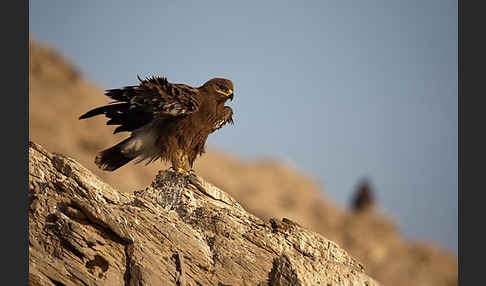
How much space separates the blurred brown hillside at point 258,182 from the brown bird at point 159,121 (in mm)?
11296

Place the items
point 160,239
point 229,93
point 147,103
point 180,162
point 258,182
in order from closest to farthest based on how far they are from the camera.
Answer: point 160,239
point 147,103
point 180,162
point 229,93
point 258,182

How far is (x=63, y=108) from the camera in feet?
93.8

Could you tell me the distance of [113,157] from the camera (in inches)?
377

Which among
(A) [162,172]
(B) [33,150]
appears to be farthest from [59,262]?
(A) [162,172]

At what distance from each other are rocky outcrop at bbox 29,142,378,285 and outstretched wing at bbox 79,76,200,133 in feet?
4.52

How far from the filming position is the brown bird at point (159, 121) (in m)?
9.28

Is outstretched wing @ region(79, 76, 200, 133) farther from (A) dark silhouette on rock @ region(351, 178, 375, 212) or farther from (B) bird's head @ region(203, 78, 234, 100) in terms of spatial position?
(A) dark silhouette on rock @ region(351, 178, 375, 212)

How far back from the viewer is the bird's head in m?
10.1

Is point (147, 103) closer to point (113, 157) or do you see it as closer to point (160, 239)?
Answer: point (113, 157)

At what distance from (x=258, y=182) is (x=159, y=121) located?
27.0m

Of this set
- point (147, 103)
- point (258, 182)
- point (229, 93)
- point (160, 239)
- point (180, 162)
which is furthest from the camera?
point (258, 182)

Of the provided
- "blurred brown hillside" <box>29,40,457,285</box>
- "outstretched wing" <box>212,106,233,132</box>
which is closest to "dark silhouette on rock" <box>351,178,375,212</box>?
"blurred brown hillside" <box>29,40,457,285</box>

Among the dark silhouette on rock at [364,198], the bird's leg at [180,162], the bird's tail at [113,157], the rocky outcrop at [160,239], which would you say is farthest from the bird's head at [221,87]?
the dark silhouette on rock at [364,198]

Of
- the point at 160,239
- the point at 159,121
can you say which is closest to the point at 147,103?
the point at 159,121
